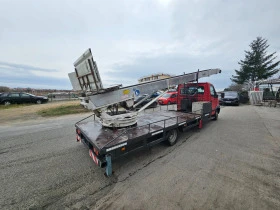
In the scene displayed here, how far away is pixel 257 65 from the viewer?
28344 millimetres

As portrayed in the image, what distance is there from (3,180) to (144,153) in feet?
10.7

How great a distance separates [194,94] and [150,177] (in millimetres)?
5347

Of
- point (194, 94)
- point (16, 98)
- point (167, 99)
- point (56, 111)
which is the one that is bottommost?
point (56, 111)

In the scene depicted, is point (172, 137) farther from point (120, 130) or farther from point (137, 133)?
point (120, 130)

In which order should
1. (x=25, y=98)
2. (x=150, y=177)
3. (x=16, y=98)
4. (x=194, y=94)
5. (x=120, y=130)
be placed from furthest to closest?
1. (x=25, y=98)
2. (x=16, y=98)
3. (x=194, y=94)
4. (x=120, y=130)
5. (x=150, y=177)

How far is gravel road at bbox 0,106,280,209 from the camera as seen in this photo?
7.75 feet

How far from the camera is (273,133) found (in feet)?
19.5

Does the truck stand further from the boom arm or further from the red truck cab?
the red truck cab

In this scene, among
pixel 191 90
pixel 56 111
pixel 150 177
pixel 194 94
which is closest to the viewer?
pixel 150 177

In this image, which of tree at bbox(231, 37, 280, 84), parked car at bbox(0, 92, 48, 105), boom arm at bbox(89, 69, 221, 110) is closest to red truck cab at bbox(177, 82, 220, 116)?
boom arm at bbox(89, 69, 221, 110)

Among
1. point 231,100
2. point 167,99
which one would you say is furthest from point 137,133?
point 231,100

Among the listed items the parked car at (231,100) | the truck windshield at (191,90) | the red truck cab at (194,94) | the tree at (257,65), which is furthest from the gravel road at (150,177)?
the tree at (257,65)

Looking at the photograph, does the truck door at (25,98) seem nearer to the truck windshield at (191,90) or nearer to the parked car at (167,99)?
the parked car at (167,99)

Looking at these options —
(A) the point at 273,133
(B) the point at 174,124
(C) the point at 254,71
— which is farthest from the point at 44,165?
(C) the point at 254,71
